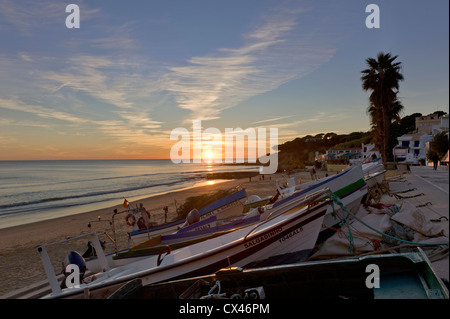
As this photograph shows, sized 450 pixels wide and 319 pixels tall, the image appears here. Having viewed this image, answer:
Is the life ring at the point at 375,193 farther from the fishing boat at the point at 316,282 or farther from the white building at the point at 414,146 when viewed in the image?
the white building at the point at 414,146

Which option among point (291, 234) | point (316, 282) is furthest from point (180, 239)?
point (316, 282)

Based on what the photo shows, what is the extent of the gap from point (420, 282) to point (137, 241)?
403 inches

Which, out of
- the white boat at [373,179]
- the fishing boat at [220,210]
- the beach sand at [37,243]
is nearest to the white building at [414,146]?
the white boat at [373,179]

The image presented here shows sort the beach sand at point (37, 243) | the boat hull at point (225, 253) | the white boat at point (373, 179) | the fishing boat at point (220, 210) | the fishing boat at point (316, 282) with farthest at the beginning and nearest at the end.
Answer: the white boat at point (373, 179)
the fishing boat at point (220, 210)
the beach sand at point (37, 243)
the boat hull at point (225, 253)
the fishing boat at point (316, 282)

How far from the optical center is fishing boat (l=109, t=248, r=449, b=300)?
4230 millimetres

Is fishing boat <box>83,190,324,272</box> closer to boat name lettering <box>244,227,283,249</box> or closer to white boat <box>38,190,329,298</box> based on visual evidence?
white boat <box>38,190,329,298</box>

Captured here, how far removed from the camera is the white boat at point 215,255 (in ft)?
18.3

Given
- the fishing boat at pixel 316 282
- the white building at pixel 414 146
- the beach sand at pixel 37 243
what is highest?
the white building at pixel 414 146

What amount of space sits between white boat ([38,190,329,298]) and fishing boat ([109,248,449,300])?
3.26 feet

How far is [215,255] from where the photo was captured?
19.9ft

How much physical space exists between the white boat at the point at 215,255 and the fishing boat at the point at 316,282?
99 centimetres

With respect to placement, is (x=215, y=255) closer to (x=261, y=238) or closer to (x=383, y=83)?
(x=261, y=238)

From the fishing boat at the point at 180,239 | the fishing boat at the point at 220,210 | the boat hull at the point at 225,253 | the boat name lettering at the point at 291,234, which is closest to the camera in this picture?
the boat hull at the point at 225,253

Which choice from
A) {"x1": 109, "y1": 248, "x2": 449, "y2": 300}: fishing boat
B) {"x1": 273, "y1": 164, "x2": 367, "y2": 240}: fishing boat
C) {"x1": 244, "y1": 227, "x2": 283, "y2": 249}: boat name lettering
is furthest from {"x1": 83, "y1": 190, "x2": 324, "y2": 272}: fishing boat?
{"x1": 109, "y1": 248, "x2": 449, "y2": 300}: fishing boat
